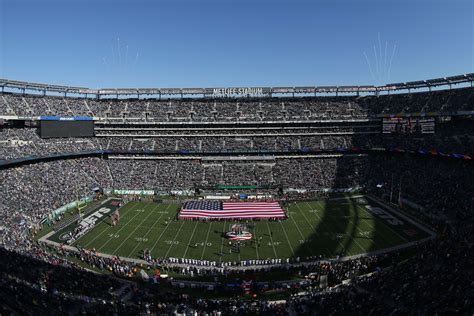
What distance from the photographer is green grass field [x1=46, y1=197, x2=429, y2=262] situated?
33125 mm

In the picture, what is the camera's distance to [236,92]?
2793 inches

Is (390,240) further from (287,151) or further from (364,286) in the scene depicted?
(287,151)

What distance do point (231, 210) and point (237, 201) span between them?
6298 mm

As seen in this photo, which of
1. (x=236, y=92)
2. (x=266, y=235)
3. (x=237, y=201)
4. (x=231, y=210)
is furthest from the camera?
(x=236, y=92)

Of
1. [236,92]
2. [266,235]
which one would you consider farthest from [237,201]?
[236,92]

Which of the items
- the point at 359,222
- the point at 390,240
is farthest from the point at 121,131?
the point at 390,240

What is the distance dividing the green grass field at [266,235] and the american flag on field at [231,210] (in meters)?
1.24

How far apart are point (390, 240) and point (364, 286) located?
12627mm

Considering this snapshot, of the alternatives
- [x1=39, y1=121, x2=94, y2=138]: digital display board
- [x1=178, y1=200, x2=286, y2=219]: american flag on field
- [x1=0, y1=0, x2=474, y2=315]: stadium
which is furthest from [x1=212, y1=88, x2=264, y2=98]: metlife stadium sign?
[x1=178, y1=200, x2=286, y2=219]: american flag on field

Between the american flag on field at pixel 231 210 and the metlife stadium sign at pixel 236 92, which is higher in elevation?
the metlife stadium sign at pixel 236 92

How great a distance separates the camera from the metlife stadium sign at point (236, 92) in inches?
2795

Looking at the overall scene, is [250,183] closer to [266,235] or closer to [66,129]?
[266,235]

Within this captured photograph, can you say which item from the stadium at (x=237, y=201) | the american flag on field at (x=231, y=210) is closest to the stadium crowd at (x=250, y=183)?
the stadium at (x=237, y=201)

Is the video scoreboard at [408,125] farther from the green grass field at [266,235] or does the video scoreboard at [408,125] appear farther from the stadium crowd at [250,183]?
the green grass field at [266,235]
